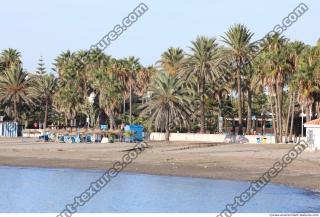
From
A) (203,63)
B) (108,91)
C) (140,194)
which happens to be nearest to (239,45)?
(203,63)

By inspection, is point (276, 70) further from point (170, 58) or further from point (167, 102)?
point (170, 58)

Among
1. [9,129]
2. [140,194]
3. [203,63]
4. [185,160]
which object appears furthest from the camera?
[9,129]

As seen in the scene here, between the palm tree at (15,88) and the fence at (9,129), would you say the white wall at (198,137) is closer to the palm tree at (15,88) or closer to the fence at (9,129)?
the fence at (9,129)

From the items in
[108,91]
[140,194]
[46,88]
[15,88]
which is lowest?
[140,194]

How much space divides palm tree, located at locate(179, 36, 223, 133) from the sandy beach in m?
22.3

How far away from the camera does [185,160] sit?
55969 millimetres

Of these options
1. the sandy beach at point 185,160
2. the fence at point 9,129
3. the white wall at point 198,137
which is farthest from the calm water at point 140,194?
the fence at point 9,129

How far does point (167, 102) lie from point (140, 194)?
153 ft

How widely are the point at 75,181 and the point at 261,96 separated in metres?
90.1

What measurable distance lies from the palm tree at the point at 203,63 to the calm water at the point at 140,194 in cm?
4397

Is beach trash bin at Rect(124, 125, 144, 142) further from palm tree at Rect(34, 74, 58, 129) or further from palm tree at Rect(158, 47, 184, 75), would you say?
palm tree at Rect(34, 74, 58, 129)

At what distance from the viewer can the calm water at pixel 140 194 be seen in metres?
34.2

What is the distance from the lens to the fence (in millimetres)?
103938

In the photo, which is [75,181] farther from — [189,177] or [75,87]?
[75,87]
